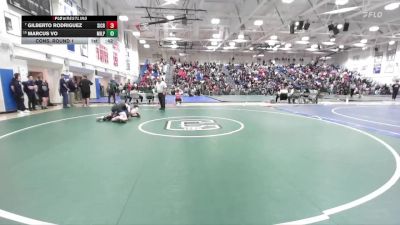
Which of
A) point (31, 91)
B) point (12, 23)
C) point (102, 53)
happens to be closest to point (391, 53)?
point (102, 53)

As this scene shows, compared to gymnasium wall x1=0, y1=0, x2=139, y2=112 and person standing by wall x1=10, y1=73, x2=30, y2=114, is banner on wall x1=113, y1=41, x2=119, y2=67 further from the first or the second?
person standing by wall x1=10, y1=73, x2=30, y2=114

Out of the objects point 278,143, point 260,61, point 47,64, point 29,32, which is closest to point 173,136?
point 278,143

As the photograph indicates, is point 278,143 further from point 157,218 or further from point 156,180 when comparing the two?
point 157,218

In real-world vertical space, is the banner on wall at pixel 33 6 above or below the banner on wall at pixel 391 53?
below

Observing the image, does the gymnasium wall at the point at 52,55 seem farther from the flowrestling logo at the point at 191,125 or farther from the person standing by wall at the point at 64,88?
Answer: the flowrestling logo at the point at 191,125

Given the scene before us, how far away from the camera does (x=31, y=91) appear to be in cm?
1132

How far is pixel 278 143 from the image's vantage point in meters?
5.61

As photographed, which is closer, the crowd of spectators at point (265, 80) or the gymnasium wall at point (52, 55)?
the gymnasium wall at point (52, 55)

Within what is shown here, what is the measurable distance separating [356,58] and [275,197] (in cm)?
4477

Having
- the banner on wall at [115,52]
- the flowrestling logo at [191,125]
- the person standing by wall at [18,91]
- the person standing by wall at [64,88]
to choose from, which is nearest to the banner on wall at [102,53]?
the banner on wall at [115,52]

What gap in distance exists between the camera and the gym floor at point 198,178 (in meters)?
2.59
